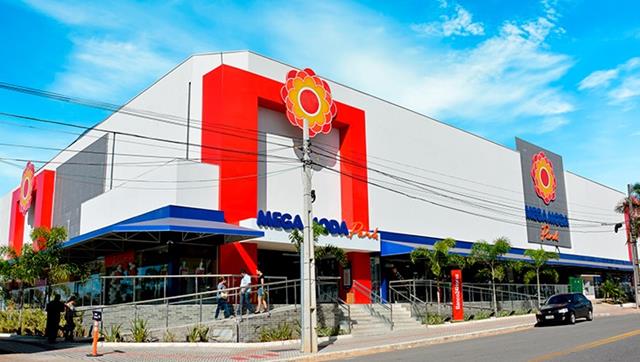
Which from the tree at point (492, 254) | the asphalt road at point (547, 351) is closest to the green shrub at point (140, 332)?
the asphalt road at point (547, 351)

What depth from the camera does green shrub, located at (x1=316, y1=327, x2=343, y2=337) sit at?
2150 cm

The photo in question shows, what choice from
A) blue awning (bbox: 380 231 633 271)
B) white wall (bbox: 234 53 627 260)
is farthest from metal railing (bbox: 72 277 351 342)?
blue awning (bbox: 380 231 633 271)

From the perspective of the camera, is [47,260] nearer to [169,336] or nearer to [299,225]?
[169,336]

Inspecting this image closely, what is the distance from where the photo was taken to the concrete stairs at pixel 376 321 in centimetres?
2366

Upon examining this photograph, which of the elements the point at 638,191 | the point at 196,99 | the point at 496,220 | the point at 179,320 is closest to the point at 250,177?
the point at 196,99

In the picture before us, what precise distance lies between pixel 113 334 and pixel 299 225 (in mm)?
9529

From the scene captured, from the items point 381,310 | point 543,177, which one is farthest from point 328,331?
point 543,177

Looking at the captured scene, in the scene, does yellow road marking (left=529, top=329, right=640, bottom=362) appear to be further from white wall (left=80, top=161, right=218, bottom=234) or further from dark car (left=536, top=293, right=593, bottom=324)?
white wall (left=80, top=161, right=218, bottom=234)

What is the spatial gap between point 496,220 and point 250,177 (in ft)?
76.8

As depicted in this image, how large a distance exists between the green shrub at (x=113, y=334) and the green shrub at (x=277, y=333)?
4.70 meters

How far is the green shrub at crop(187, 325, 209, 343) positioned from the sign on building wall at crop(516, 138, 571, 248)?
111 feet

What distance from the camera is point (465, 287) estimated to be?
3222 cm

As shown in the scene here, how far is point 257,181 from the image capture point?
2683cm

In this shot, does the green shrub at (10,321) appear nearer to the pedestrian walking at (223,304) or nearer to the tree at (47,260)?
the tree at (47,260)
